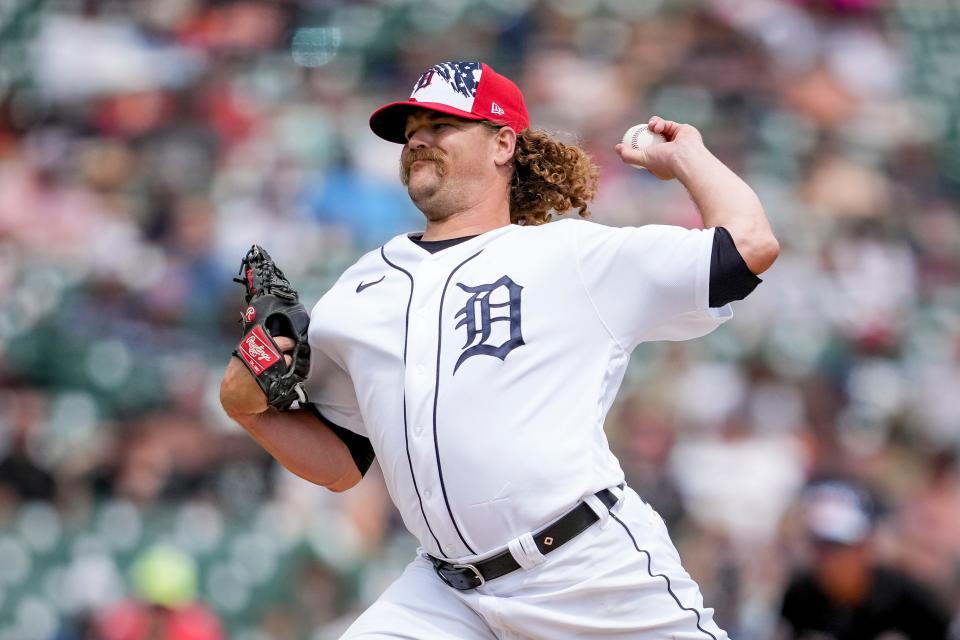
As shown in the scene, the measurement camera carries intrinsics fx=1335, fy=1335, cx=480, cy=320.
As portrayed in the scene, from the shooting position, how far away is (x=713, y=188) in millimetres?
2846

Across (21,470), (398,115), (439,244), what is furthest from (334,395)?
(21,470)

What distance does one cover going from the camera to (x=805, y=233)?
7.64 meters

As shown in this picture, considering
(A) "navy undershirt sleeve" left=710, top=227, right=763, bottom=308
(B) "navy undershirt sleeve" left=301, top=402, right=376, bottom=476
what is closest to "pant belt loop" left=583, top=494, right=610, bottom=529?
(A) "navy undershirt sleeve" left=710, top=227, right=763, bottom=308

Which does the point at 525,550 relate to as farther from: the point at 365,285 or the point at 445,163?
the point at 445,163

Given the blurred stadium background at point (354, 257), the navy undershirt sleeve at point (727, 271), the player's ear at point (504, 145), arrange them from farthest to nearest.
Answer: the blurred stadium background at point (354, 257) < the player's ear at point (504, 145) < the navy undershirt sleeve at point (727, 271)

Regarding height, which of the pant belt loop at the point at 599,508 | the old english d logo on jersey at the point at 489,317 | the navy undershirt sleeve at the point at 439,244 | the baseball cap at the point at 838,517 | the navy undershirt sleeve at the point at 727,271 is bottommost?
the baseball cap at the point at 838,517

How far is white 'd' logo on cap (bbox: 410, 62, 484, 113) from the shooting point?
124 inches

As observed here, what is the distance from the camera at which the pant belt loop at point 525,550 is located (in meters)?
2.70

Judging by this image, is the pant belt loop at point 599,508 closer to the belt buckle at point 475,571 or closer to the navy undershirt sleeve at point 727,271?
the belt buckle at point 475,571

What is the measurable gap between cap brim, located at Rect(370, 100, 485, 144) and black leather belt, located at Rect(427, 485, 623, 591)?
3.17ft

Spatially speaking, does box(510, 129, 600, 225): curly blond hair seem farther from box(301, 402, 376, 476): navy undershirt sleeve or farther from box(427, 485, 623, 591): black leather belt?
box(427, 485, 623, 591): black leather belt

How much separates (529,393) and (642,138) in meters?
0.70

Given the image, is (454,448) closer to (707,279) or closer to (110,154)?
(707,279)

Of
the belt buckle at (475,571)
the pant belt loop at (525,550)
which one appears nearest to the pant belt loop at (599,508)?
the pant belt loop at (525,550)
